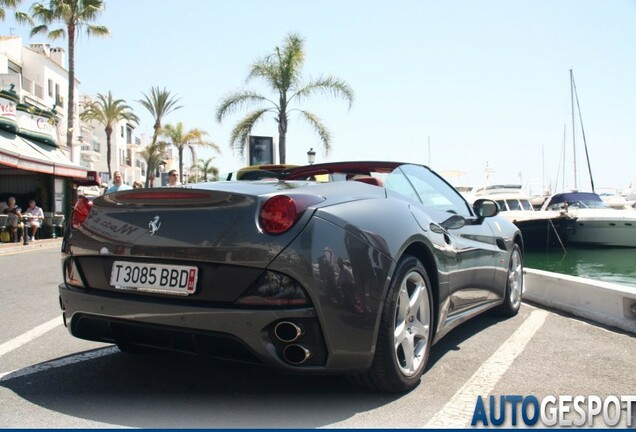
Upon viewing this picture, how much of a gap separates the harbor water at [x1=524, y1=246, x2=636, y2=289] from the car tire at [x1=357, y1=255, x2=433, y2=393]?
1163cm

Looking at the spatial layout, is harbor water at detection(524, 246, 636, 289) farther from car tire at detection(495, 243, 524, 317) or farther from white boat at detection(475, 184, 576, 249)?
car tire at detection(495, 243, 524, 317)

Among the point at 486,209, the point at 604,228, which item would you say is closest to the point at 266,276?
the point at 486,209

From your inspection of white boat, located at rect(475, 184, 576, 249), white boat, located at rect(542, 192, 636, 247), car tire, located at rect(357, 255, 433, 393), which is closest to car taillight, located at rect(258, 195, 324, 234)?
car tire, located at rect(357, 255, 433, 393)

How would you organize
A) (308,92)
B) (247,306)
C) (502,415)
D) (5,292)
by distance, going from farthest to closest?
1. (308,92)
2. (5,292)
3. (502,415)
4. (247,306)

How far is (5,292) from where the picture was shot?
23.8 ft

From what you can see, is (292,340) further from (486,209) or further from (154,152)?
(154,152)

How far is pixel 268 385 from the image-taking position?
11.1 feet

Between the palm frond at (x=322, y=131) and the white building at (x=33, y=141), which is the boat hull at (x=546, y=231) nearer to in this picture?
the palm frond at (x=322, y=131)

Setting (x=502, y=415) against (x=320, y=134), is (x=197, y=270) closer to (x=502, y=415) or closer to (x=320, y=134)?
(x=502, y=415)

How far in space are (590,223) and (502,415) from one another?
798 inches

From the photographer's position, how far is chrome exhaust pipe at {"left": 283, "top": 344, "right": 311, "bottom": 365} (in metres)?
2.79

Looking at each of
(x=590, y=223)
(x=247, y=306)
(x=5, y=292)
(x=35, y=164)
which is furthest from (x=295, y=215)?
(x=590, y=223)

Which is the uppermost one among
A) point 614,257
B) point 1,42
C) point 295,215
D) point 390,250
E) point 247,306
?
point 1,42

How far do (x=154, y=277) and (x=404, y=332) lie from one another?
4.46ft
